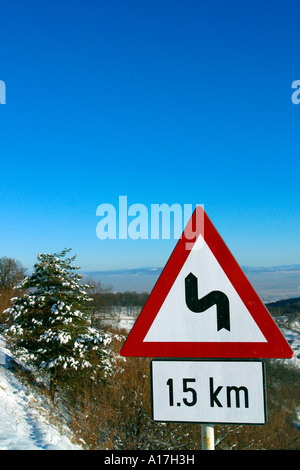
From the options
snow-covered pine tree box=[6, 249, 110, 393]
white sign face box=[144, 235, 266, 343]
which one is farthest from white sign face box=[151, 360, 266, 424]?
snow-covered pine tree box=[6, 249, 110, 393]

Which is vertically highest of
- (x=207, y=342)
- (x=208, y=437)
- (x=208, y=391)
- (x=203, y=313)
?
(x=203, y=313)

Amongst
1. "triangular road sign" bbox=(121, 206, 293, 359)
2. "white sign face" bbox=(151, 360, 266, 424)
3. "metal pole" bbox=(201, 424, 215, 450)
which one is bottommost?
"metal pole" bbox=(201, 424, 215, 450)

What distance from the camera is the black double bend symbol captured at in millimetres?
1999

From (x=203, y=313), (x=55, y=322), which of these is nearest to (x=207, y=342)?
(x=203, y=313)

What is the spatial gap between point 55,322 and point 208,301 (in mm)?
16863

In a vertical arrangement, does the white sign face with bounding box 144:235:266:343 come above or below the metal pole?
above

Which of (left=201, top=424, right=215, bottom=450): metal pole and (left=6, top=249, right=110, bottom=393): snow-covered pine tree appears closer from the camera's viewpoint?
(left=201, top=424, right=215, bottom=450): metal pole

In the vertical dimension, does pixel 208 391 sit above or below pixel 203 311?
below

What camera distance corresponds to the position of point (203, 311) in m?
2.02

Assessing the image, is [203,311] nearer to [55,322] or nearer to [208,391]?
[208,391]

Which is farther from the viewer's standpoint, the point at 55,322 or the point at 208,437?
the point at 55,322

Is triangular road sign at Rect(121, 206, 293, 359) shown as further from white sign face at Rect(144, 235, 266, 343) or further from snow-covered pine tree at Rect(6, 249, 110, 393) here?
snow-covered pine tree at Rect(6, 249, 110, 393)

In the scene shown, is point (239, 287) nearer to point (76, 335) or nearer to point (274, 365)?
point (76, 335)

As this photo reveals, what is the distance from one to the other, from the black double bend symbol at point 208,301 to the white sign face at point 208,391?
24 centimetres
